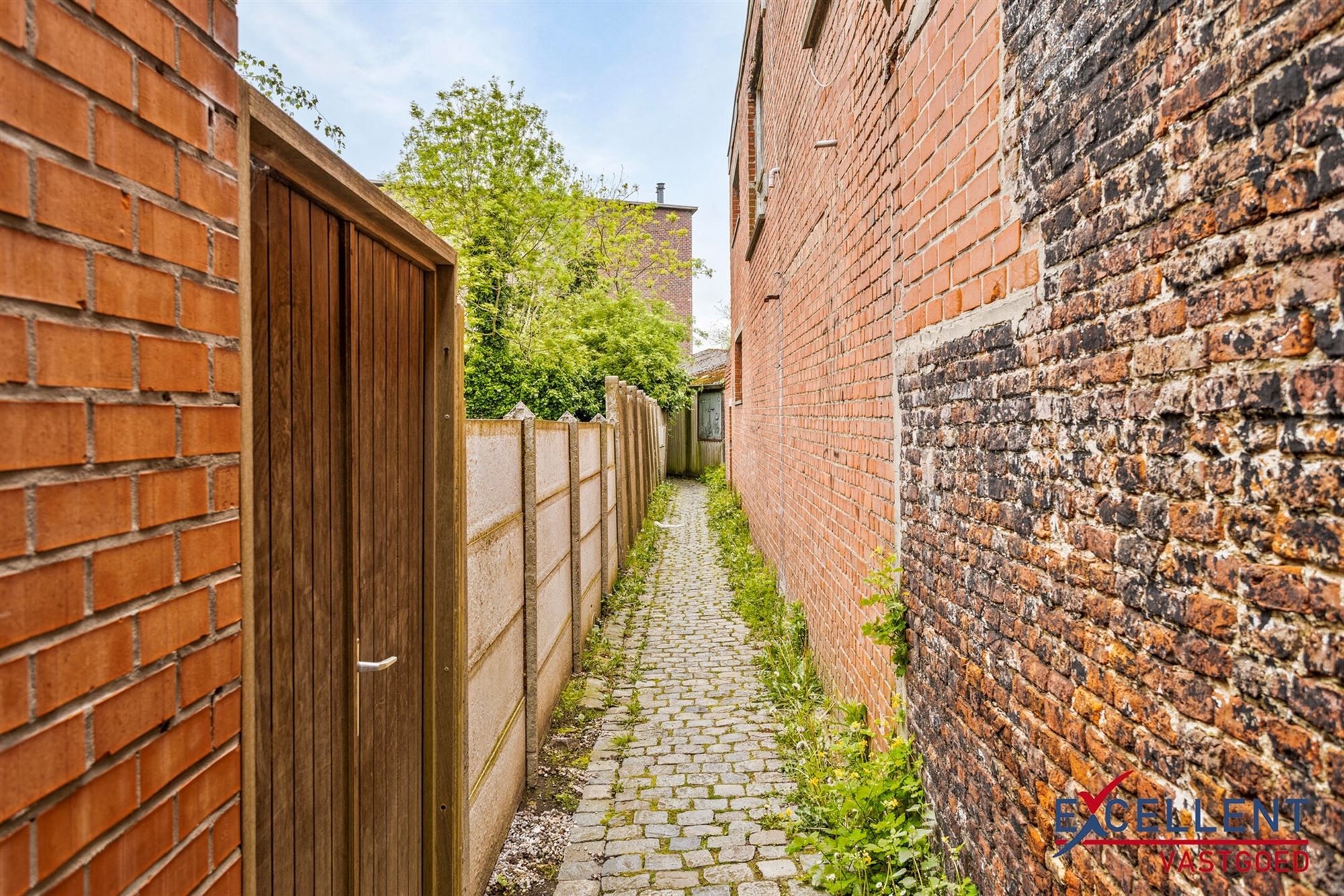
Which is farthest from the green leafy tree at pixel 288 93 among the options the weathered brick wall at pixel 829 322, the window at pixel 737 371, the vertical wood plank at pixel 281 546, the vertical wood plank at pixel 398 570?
the window at pixel 737 371

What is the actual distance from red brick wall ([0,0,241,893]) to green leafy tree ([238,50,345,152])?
239 inches

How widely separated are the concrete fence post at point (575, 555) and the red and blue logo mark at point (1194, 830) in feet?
13.5

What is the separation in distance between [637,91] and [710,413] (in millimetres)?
9067

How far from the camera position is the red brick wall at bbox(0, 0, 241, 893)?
2.55 ft

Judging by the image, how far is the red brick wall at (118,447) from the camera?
30.6 inches

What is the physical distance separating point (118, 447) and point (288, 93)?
713 centimetres

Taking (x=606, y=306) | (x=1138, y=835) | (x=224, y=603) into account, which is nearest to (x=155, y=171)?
(x=224, y=603)

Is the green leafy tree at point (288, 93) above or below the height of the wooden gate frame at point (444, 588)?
above

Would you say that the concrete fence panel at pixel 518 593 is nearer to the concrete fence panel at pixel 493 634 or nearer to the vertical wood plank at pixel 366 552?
the concrete fence panel at pixel 493 634

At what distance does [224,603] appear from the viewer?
3.73 feet

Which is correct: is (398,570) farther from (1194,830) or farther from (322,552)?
(1194,830)

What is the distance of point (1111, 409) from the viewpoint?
4.87 feet

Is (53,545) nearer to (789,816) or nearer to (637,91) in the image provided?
(789,816)

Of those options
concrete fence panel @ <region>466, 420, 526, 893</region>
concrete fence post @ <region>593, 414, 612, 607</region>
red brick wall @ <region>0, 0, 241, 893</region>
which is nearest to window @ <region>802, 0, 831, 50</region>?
concrete fence panel @ <region>466, 420, 526, 893</region>
